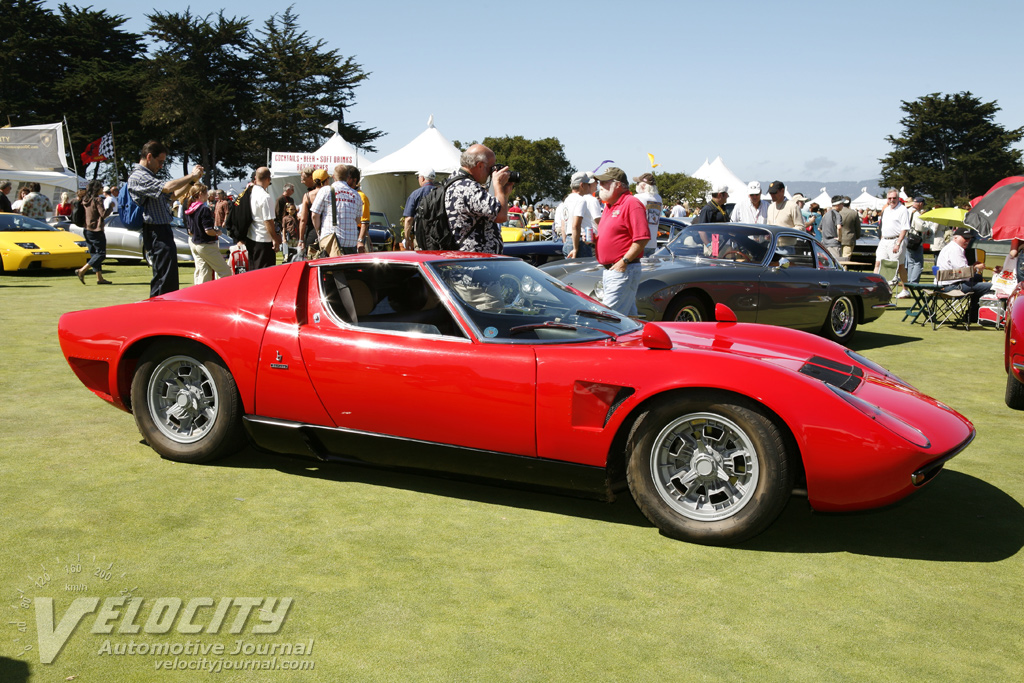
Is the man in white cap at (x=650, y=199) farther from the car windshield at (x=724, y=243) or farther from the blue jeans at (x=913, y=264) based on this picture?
the blue jeans at (x=913, y=264)

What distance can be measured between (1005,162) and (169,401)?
86.6 metres

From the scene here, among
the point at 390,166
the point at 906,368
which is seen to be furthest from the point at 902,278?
the point at 390,166

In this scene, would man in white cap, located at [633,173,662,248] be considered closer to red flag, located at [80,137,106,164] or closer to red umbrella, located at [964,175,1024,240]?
red umbrella, located at [964,175,1024,240]

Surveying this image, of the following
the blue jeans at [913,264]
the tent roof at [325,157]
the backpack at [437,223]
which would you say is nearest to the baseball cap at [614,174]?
the backpack at [437,223]

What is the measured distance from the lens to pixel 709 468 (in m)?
3.44

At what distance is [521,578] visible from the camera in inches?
124

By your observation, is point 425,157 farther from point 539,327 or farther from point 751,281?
point 539,327

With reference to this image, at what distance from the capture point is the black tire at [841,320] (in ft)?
31.0

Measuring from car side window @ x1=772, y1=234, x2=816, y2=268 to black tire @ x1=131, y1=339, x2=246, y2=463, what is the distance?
21.5 ft

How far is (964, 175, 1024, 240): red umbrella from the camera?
10.9 meters

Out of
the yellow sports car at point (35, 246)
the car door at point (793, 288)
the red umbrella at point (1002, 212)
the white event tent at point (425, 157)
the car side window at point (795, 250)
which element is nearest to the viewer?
the car door at point (793, 288)

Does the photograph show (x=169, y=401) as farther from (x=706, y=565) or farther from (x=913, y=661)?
(x=913, y=661)

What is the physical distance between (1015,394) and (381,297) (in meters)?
4.91

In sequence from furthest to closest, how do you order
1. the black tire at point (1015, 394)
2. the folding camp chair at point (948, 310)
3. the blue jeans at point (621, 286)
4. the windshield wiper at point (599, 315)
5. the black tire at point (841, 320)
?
the folding camp chair at point (948, 310) < the black tire at point (841, 320) < the blue jeans at point (621, 286) < the black tire at point (1015, 394) < the windshield wiper at point (599, 315)
